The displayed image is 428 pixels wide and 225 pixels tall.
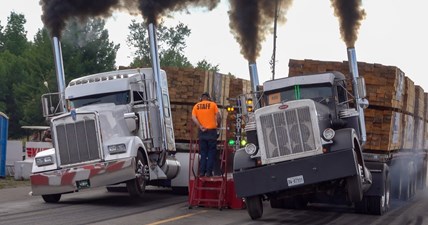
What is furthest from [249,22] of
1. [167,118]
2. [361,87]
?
[361,87]


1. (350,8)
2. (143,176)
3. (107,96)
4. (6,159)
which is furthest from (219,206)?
(6,159)

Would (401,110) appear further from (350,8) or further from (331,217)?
(331,217)

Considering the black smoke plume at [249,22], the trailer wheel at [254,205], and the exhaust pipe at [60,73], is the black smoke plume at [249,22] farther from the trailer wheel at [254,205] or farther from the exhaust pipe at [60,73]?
the trailer wheel at [254,205]

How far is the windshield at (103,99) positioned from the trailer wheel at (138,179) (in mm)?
1681

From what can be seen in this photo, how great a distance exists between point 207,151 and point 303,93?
2579mm

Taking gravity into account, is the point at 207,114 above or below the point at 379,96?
below

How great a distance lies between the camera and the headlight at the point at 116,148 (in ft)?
50.2

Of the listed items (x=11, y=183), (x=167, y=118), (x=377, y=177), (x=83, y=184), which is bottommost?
(x=11, y=183)

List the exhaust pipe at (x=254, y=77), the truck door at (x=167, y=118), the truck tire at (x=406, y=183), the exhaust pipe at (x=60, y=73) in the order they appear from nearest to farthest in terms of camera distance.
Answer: the exhaust pipe at (x=254, y=77)
the exhaust pipe at (x=60, y=73)
the truck door at (x=167, y=118)
the truck tire at (x=406, y=183)

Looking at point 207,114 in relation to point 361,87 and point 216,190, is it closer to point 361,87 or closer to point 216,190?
point 216,190

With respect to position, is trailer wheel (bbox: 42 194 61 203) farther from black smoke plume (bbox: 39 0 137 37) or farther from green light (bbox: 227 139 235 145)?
black smoke plume (bbox: 39 0 137 37)

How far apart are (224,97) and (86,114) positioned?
712 cm

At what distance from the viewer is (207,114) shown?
1542cm

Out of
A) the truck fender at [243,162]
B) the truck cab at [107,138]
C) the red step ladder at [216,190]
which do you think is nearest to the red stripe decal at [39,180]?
the truck cab at [107,138]
